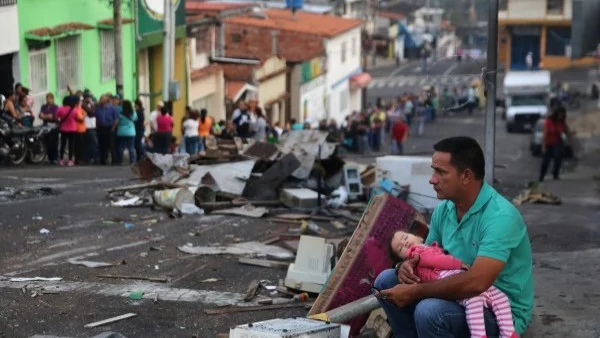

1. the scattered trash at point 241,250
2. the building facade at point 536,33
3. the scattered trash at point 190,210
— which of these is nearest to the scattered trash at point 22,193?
the scattered trash at point 190,210

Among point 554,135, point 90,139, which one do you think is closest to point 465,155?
point 90,139

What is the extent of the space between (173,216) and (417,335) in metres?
8.10

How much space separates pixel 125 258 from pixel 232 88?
109 ft

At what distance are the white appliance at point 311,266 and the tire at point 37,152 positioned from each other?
1267 cm

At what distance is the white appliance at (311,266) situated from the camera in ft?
30.5

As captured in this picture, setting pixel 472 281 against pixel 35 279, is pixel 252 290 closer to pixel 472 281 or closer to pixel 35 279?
pixel 35 279

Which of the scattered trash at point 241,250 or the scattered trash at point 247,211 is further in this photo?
the scattered trash at point 247,211

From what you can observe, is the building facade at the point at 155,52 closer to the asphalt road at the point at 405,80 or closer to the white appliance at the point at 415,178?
the white appliance at the point at 415,178

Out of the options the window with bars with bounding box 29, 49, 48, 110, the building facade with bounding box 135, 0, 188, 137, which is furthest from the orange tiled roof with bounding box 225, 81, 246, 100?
the window with bars with bounding box 29, 49, 48, 110

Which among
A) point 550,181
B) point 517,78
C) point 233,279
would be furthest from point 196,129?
point 517,78

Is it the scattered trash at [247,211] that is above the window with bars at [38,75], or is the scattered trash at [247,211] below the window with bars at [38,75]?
below

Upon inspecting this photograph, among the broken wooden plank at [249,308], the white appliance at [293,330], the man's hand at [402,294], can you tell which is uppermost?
the man's hand at [402,294]

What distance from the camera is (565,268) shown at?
9.93 m

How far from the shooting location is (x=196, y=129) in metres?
24.5
